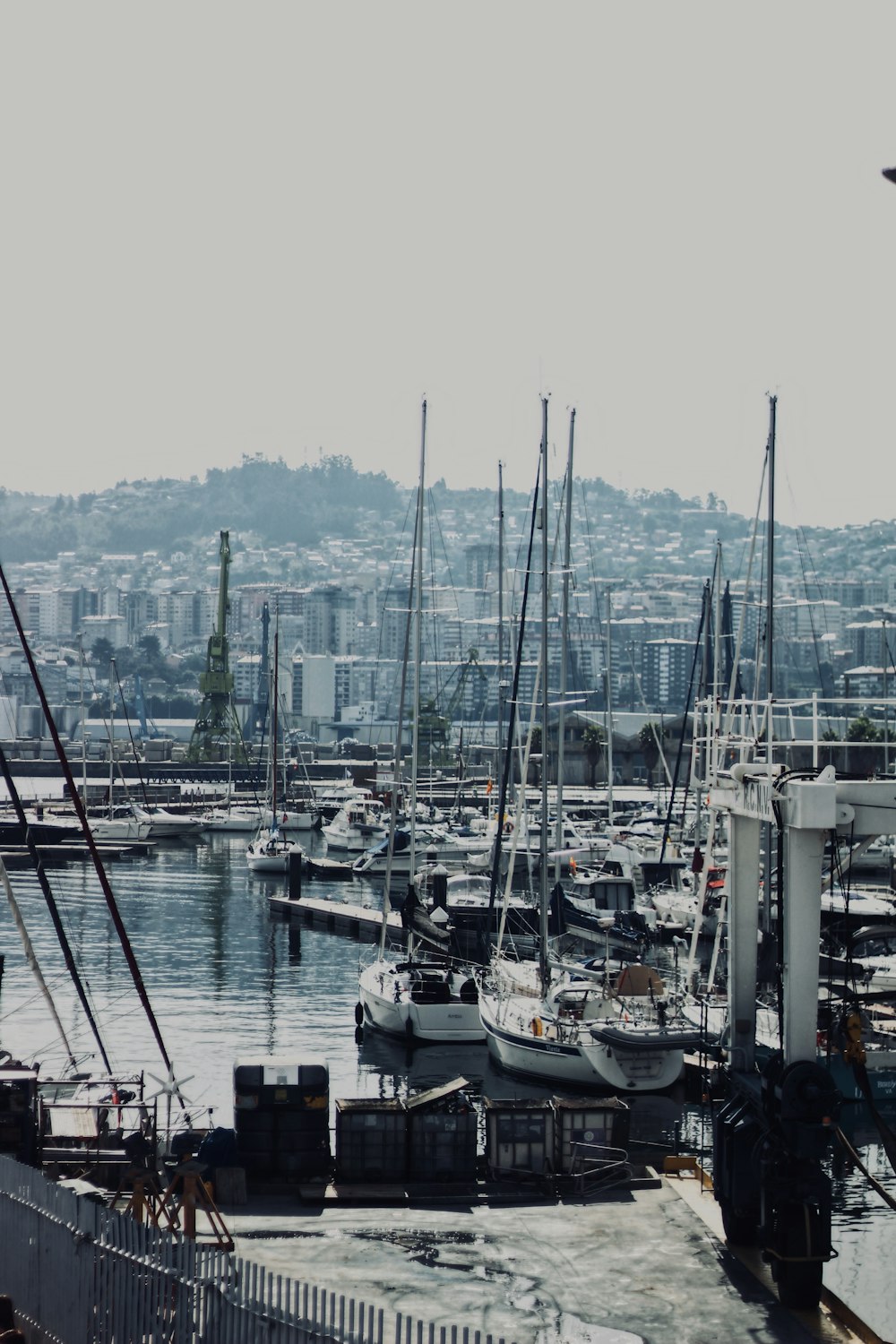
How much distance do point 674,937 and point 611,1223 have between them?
25.6 meters

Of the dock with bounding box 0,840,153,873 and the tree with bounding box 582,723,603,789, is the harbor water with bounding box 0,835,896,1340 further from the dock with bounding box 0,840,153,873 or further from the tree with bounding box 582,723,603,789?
the tree with bounding box 582,723,603,789

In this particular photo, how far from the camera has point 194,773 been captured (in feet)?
373

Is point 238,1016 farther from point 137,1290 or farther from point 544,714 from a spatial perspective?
point 137,1290

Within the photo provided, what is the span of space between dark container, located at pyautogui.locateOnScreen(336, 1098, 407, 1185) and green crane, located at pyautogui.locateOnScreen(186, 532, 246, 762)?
94.6m

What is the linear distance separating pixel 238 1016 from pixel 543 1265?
1993 cm

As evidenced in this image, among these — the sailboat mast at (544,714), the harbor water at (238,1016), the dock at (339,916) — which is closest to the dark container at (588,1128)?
the harbor water at (238,1016)

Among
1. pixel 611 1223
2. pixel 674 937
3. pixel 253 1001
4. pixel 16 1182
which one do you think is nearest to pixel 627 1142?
pixel 611 1223

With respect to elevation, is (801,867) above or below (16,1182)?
above

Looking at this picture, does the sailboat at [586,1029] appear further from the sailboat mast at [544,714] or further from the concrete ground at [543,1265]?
the concrete ground at [543,1265]

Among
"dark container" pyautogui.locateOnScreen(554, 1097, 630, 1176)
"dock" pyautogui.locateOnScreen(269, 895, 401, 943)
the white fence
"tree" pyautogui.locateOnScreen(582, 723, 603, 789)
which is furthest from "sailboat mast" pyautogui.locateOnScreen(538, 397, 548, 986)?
"tree" pyautogui.locateOnScreen(582, 723, 603, 789)

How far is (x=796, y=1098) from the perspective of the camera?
51.4ft

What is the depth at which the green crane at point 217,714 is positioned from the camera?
4532 inches

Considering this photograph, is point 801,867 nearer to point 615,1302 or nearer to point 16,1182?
point 615,1302

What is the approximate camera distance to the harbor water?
23.1 metres
